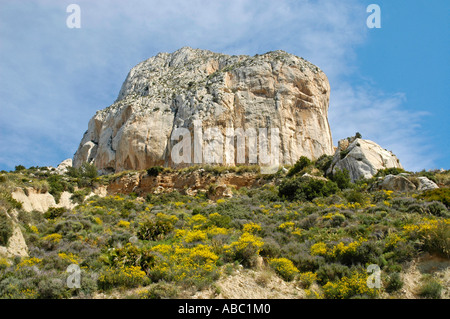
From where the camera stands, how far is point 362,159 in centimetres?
2708

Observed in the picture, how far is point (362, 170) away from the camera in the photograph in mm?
26406

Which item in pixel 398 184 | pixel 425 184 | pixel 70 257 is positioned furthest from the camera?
pixel 398 184

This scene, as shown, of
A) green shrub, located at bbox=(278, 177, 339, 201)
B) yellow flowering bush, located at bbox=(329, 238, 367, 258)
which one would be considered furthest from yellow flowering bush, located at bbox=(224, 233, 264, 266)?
green shrub, located at bbox=(278, 177, 339, 201)

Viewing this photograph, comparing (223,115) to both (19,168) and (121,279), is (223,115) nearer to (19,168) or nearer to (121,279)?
(19,168)

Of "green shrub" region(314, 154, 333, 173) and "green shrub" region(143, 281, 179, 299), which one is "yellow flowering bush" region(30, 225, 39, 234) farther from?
"green shrub" region(314, 154, 333, 173)

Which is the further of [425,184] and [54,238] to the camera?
[425,184]

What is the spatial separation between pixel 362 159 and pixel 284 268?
2047cm

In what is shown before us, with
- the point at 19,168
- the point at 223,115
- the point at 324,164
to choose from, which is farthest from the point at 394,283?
the point at 19,168

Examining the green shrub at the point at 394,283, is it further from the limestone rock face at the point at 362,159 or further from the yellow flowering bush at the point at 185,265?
the limestone rock face at the point at 362,159

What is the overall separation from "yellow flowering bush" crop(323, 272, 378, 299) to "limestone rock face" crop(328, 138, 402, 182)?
19.1 meters

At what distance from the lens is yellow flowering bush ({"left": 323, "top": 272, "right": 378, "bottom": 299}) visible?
764 centimetres
